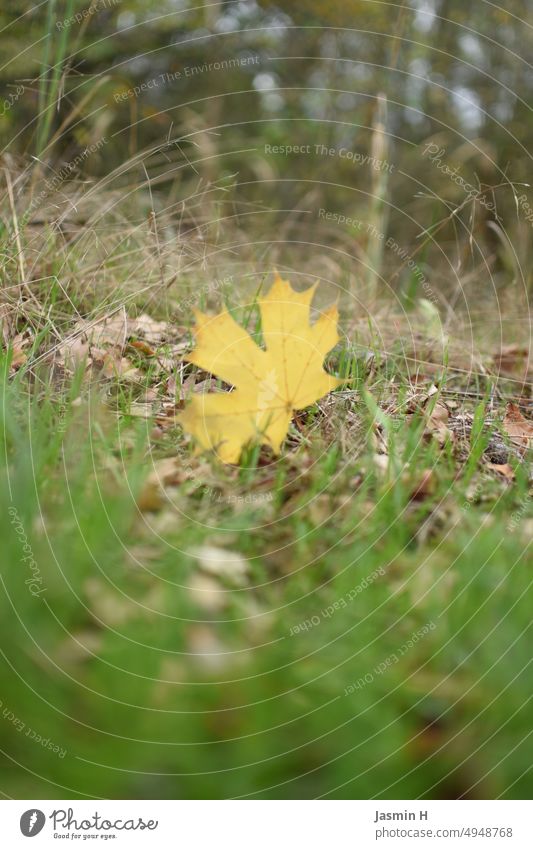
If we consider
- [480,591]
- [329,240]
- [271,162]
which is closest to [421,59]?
[271,162]

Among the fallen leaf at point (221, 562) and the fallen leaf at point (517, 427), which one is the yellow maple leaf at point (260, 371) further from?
the fallen leaf at point (517, 427)

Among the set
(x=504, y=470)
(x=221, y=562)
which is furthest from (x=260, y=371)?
(x=504, y=470)

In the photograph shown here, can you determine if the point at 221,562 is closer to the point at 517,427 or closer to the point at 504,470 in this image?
the point at 504,470

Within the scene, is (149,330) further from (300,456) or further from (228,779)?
(228,779)

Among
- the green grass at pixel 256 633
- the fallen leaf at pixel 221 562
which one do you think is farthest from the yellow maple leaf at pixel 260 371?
the fallen leaf at pixel 221 562

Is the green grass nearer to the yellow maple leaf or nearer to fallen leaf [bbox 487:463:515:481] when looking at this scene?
the yellow maple leaf
